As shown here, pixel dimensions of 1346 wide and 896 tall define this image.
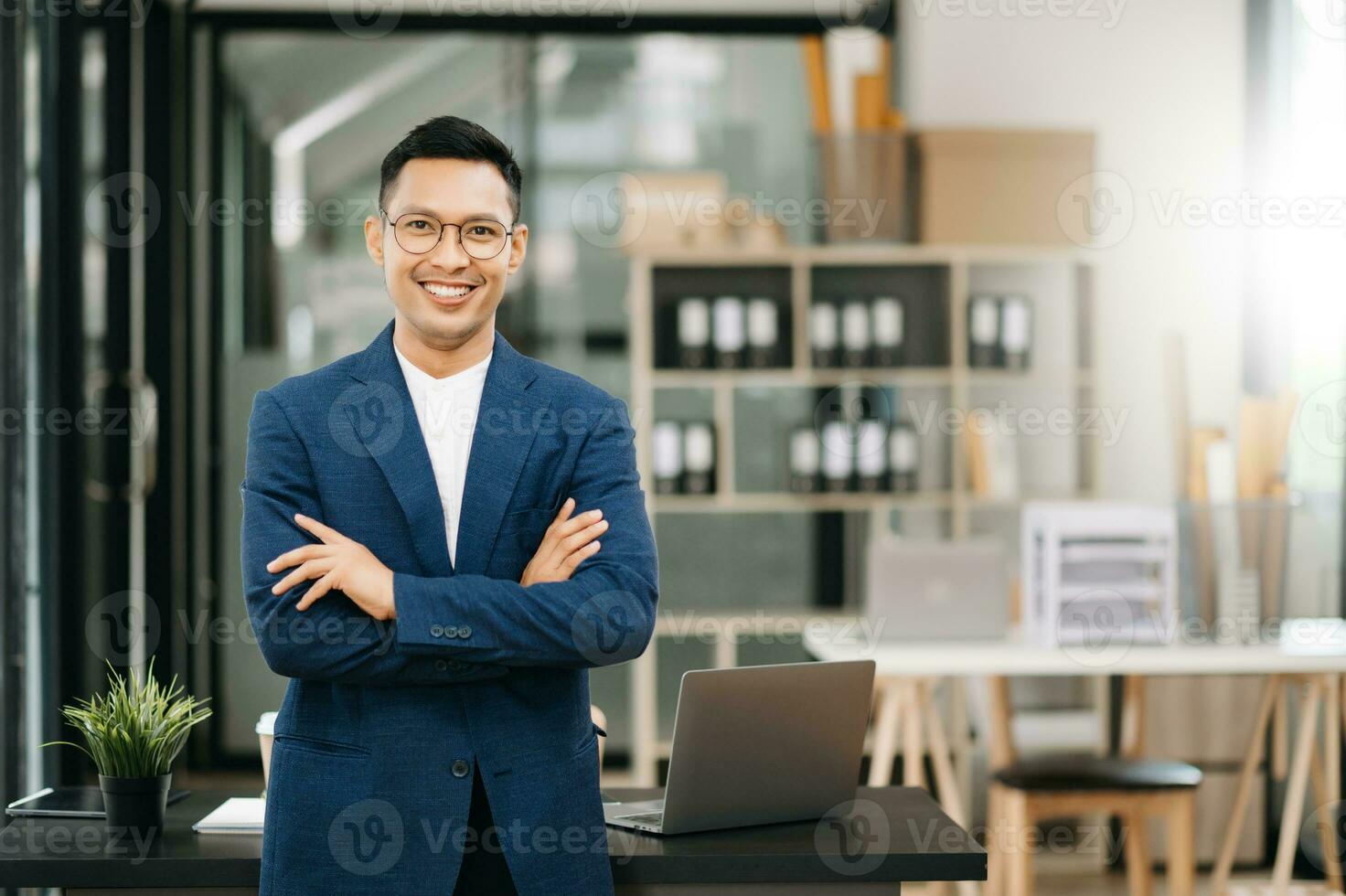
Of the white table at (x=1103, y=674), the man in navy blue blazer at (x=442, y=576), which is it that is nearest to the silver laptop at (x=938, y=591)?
the white table at (x=1103, y=674)

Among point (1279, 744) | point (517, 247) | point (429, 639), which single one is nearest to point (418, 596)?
point (429, 639)

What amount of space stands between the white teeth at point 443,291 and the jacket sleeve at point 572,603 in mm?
248

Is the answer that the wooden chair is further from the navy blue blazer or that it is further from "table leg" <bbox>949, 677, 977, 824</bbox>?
the navy blue blazer

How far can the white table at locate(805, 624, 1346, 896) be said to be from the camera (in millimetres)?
3438

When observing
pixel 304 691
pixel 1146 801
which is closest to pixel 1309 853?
pixel 1146 801

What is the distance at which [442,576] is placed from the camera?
5.60 ft

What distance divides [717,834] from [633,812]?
0.15 m

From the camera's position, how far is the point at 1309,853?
14.0ft

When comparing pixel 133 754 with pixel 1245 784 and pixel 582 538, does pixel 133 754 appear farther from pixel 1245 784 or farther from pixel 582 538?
pixel 1245 784

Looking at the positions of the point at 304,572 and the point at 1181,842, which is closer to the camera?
the point at 304,572

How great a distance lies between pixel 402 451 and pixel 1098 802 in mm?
2247

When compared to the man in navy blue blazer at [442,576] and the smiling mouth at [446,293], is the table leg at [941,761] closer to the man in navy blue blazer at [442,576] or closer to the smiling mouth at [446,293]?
the man in navy blue blazer at [442,576]

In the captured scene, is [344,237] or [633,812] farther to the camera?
[344,237]

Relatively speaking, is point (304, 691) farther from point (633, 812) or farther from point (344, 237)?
point (344, 237)
